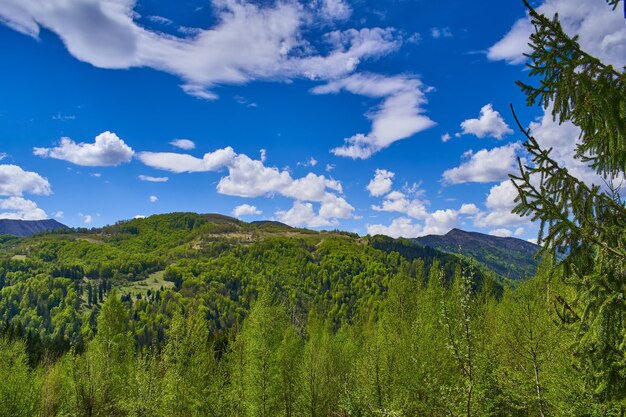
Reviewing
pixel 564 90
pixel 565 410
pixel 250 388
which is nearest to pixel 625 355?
pixel 564 90

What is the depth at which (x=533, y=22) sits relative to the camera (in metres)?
6.56

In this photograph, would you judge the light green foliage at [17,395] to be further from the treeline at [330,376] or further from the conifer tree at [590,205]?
the conifer tree at [590,205]

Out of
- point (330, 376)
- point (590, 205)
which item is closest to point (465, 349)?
point (590, 205)

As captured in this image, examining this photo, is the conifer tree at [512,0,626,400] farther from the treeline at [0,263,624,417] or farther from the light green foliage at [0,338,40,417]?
the light green foliage at [0,338,40,417]

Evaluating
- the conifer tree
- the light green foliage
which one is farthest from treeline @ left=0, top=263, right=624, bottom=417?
the conifer tree

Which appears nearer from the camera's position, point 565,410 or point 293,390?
point 565,410

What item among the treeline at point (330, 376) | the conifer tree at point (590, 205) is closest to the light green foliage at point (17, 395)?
the treeline at point (330, 376)

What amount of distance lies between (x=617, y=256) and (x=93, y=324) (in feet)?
727

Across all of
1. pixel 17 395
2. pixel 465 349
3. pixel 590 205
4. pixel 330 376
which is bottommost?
pixel 17 395

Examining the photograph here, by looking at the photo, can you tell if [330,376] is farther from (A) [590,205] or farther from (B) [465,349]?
(A) [590,205]

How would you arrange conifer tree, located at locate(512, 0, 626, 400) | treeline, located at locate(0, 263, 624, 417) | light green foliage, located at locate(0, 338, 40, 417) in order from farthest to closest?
light green foliage, located at locate(0, 338, 40, 417) → treeline, located at locate(0, 263, 624, 417) → conifer tree, located at locate(512, 0, 626, 400)

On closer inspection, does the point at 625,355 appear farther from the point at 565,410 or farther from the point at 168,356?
the point at 168,356

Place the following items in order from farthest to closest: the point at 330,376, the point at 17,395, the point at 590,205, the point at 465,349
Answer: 1. the point at 330,376
2. the point at 17,395
3. the point at 465,349
4. the point at 590,205

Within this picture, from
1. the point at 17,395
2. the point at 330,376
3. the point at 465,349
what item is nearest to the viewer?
the point at 465,349
